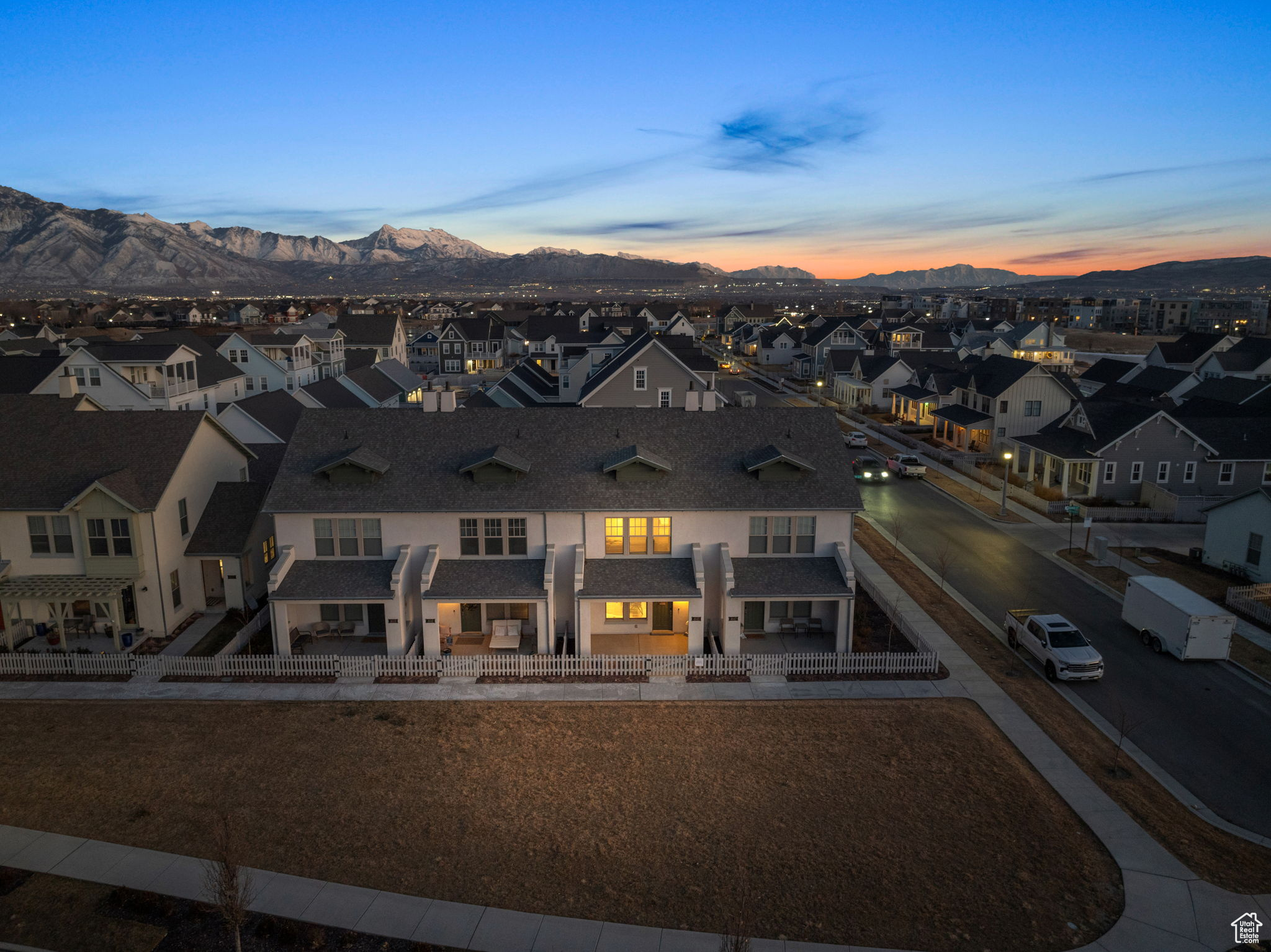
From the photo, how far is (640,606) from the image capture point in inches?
1141

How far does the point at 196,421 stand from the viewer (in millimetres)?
31719

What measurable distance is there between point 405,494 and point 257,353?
5743 centimetres

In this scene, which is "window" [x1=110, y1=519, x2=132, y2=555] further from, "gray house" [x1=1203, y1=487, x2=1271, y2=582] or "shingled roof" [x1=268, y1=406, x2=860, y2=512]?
"gray house" [x1=1203, y1=487, x2=1271, y2=582]

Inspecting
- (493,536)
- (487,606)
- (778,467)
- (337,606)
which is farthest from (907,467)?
(337,606)

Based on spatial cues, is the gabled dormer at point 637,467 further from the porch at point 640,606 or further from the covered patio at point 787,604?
the covered patio at point 787,604

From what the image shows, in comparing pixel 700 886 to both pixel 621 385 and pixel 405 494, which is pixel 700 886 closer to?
pixel 405 494

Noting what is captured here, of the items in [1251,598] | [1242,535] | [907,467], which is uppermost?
[1242,535]

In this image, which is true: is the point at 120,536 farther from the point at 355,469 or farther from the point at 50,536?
the point at 355,469

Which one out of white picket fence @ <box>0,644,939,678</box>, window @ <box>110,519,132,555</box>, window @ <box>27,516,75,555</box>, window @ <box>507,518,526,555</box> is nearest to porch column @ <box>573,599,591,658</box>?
white picket fence @ <box>0,644,939,678</box>

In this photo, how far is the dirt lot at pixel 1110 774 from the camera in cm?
1684

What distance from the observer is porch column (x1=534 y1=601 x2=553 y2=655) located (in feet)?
88.7

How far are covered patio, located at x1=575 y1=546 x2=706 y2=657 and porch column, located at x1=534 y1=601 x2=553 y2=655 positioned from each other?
1.10 m

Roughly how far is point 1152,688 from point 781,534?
515 inches

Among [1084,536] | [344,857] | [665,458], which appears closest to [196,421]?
[665,458]
